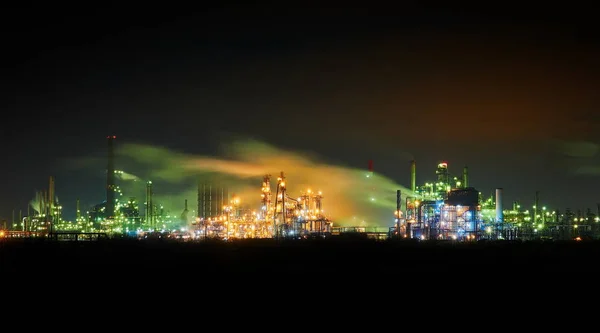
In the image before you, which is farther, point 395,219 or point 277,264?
point 395,219

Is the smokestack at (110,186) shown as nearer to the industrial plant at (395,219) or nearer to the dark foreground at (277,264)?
the industrial plant at (395,219)

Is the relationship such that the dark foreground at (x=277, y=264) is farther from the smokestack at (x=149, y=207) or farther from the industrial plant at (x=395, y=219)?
the smokestack at (x=149, y=207)

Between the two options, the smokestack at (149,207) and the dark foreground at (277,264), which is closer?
the dark foreground at (277,264)

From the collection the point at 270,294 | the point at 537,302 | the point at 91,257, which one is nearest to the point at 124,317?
the point at 270,294

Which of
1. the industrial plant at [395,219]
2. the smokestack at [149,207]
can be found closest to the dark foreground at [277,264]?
the industrial plant at [395,219]

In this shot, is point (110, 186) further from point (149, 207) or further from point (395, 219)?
point (395, 219)

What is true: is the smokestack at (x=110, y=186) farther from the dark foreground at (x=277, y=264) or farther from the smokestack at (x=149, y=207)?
the dark foreground at (x=277, y=264)

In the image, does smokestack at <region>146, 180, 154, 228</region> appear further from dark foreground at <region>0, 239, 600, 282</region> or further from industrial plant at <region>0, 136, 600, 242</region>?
dark foreground at <region>0, 239, 600, 282</region>

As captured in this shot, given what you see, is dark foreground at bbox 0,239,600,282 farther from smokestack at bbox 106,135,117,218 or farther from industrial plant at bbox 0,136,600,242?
smokestack at bbox 106,135,117,218

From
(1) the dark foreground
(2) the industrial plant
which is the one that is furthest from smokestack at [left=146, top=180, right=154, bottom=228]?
(1) the dark foreground

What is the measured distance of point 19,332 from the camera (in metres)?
18.4

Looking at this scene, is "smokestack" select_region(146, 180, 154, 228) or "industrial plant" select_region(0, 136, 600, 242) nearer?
"industrial plant" select_region(0, 136, 600, 242)

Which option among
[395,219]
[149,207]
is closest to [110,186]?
[149,207]

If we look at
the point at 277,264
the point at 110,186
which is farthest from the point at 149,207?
the point at 277,264
